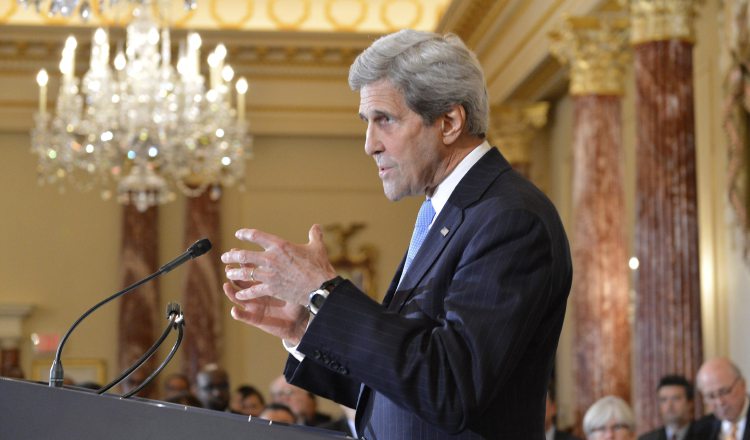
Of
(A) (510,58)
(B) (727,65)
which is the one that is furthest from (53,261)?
(B) (727,65)

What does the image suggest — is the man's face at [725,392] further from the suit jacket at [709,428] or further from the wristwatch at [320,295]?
the wristwatch at [320,295]

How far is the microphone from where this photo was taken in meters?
2.42

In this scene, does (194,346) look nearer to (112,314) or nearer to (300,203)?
(112,314)

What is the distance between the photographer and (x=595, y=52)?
12.2 meters

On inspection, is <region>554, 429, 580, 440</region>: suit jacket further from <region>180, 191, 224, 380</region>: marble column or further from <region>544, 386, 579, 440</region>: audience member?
<region>180, 191, 224, 380</region>: marble column

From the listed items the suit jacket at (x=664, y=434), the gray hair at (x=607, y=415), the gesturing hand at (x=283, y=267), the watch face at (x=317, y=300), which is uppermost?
the gesturing hand at (x=283, y=267)

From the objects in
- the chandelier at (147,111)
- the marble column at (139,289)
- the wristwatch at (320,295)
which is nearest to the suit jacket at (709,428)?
the chandelier at (147,111)

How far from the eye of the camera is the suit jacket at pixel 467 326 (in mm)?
2295

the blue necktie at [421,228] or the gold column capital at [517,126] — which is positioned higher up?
the gold column capital at [517,126]

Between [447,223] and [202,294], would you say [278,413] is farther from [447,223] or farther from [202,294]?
[202,294]

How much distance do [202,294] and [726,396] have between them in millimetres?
10850

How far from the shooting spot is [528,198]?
2.50m

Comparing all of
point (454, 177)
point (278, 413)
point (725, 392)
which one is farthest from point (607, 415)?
point (454, 177)

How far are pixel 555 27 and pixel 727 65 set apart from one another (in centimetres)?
263
